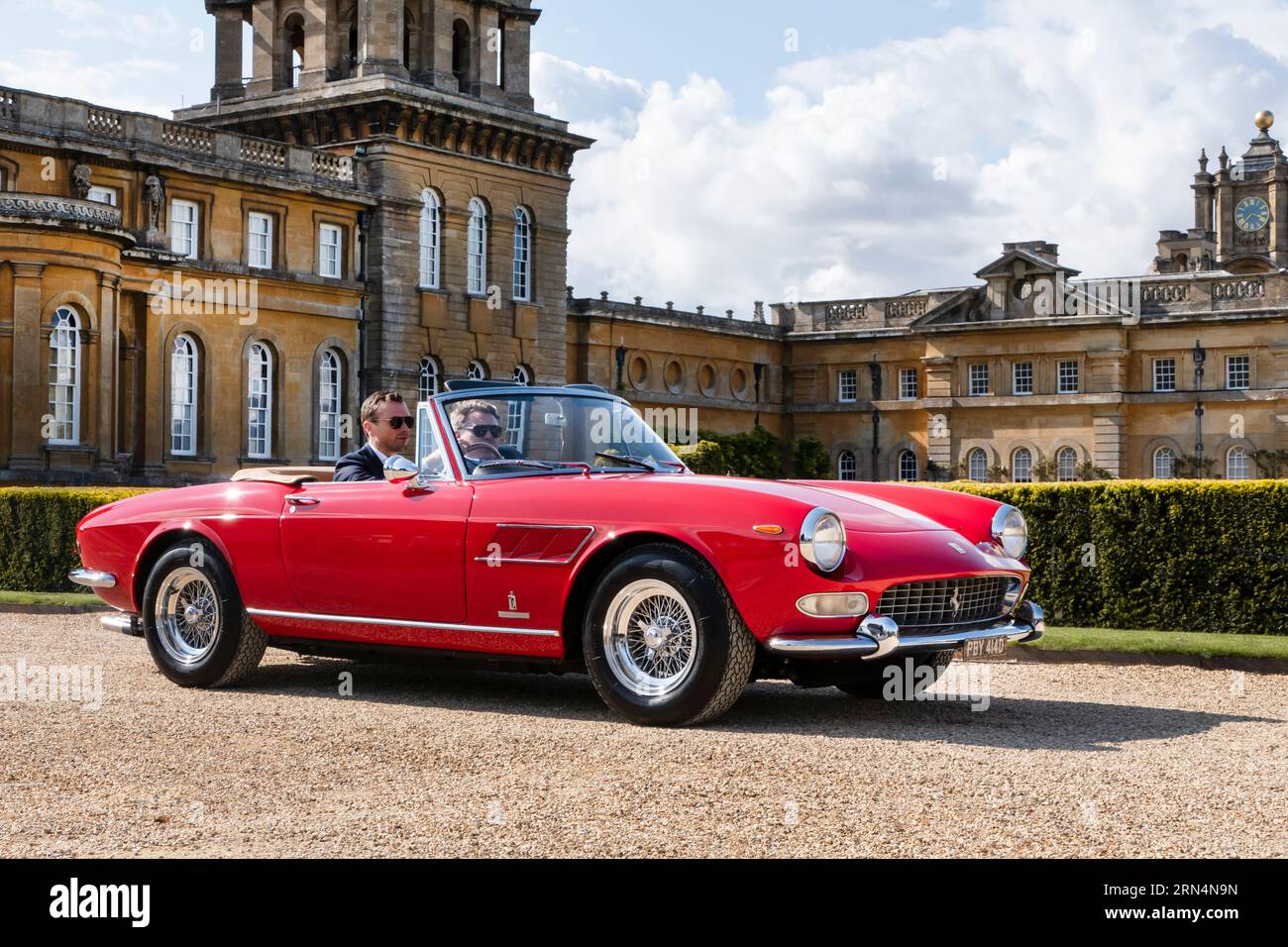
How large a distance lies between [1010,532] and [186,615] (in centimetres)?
451

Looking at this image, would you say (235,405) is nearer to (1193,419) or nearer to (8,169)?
(8,169)

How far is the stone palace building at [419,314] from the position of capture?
35.0 meters

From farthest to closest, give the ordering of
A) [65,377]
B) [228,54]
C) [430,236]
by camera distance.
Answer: [228,54] → [430,236] → [65,377]

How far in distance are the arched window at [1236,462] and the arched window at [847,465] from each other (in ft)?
52.5

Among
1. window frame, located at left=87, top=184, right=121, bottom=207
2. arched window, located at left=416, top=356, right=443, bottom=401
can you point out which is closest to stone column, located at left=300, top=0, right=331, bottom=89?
arched window, located at left=416, top=356, right=443, bottom=401

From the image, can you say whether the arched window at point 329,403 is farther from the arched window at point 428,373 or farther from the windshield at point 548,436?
the windshield at point 548,436

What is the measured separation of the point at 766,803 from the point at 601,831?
71cm

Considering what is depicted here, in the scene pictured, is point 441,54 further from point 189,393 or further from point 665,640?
point 665,640

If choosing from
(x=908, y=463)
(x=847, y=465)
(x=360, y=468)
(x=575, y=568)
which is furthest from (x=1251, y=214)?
(x=575, y=568)

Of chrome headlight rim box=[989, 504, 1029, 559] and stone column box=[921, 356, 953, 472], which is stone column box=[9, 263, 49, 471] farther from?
stone column box=[921, 356, 953, 472]

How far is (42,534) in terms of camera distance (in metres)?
19.3

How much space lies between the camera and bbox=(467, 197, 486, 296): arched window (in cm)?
4738

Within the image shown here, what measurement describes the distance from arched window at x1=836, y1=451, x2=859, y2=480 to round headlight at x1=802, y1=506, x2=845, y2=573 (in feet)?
213
